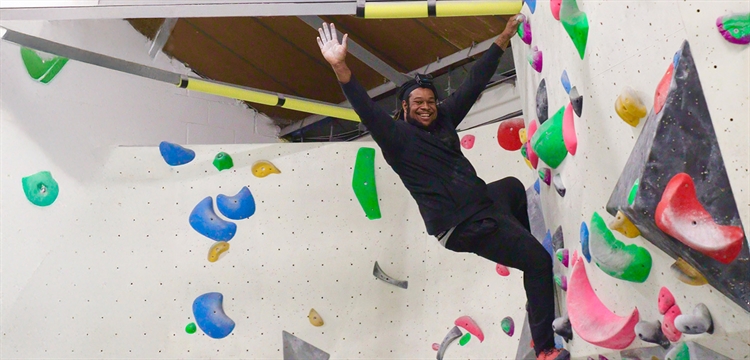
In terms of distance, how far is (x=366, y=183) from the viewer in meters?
3.95

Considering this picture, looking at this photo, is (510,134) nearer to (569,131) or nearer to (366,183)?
(366,183)

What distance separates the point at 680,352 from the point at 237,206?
2495mm

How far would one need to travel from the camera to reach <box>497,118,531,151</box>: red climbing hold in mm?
3693

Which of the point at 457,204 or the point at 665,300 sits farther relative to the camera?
the point at 457,204

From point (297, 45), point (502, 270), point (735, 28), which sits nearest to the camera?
point (735, 28)

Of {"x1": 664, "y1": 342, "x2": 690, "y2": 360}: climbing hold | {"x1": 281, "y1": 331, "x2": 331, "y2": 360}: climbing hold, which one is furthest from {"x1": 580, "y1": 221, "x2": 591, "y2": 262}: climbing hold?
{"x1": 281, "y1": 331, "x2": 331, "y2": 360}: climbing hold

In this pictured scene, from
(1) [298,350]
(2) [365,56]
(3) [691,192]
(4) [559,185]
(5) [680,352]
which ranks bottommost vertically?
(1) [298,350]

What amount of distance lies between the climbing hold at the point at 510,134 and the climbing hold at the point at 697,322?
2006 millimetres

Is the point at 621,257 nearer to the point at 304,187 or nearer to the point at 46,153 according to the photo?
the point at 304,187

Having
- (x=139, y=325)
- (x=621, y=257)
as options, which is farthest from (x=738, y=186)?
(x=139, y=325)

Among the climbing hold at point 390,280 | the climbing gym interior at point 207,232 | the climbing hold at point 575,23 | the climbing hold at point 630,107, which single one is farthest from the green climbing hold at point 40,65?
the climbing hold at point 630,107

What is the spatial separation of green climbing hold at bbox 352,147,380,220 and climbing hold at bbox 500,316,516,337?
85cm

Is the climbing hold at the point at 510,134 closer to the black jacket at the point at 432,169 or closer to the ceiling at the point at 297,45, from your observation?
the ceiling at the point at 297,45

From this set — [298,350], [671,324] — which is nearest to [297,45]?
[298,350]
